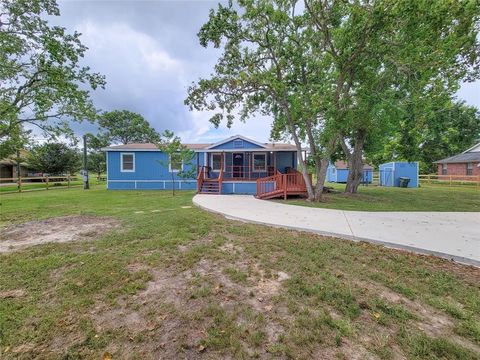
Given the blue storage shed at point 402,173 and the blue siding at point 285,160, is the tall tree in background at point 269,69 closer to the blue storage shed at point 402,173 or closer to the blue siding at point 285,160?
the blue siding at point 285,160

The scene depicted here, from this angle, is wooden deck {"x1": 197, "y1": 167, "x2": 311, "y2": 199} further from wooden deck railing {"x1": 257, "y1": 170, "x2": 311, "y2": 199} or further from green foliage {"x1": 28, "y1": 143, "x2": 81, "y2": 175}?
green foliage {"x1": 28, "y1": 143, "x2": 81, "y2": 175}

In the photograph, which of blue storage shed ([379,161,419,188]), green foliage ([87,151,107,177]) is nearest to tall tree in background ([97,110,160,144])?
green foliage ([87,151,107,177])

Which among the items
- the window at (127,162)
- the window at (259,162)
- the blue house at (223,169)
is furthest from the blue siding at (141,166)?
the window at (259,162)

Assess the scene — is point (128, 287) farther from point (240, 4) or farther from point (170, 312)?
point (240, 4)

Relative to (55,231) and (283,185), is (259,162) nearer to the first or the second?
(283,185)

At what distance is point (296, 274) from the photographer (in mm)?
3512

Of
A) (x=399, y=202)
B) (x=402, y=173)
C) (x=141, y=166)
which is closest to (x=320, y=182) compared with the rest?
(x=399, y=202)

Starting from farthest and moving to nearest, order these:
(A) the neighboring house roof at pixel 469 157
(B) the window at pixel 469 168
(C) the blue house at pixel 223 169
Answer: (B) the window at pixel 469 168
(A) the neighboring house roof at pixel 469 157
(C) the blue house at pixel 223 169

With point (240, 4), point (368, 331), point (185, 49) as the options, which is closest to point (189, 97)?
point (185, 49)

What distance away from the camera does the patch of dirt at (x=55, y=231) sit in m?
4.99

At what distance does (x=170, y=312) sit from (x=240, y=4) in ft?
35.9

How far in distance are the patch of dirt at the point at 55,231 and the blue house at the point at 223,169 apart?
6.88 meters

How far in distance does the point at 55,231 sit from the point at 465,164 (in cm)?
3429

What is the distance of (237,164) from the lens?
16562 mm
